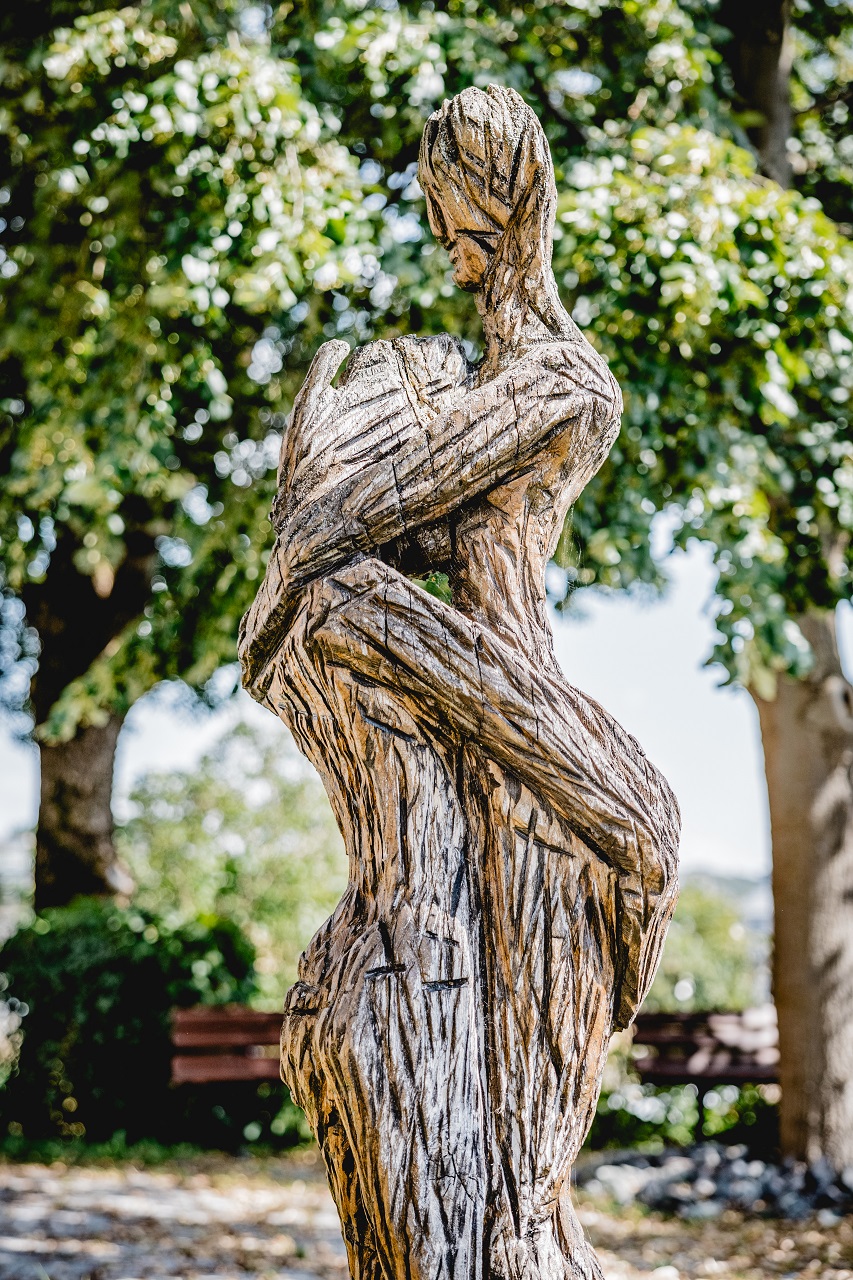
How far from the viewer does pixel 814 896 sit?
791cm

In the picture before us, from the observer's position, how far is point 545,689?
7.09ft

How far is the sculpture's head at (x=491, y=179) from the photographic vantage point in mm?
2459

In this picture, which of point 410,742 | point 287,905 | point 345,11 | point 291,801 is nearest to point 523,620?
point 410,742

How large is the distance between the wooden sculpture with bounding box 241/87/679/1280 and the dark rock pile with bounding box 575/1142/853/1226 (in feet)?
19.8

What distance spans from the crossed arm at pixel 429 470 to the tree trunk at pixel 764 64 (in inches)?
251

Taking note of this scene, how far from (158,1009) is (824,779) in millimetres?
5744

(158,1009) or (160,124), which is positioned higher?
(160,124)

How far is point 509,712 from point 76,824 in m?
9.80

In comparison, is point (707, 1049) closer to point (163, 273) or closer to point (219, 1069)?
point (219, 1069)

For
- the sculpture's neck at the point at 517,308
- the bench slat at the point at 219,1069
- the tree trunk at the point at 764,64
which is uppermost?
Answer: the tree trunk at the point at 764,64

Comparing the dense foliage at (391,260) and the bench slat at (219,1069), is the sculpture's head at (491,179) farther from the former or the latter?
the bench slat at (219,1069)

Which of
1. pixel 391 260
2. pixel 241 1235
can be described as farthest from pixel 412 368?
pixel 241 1235

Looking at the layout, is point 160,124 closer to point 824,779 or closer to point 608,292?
point 608,292

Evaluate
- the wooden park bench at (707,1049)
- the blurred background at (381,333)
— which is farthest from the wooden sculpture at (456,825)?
the wooden park bench at (707,1049)
